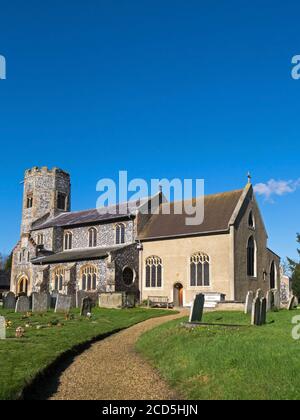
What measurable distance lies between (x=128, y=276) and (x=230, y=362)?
25.6 metres

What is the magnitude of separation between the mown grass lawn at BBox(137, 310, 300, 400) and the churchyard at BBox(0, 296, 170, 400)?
2.54 meters

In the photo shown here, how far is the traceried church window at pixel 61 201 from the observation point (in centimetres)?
4884

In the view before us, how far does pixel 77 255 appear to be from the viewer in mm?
37844

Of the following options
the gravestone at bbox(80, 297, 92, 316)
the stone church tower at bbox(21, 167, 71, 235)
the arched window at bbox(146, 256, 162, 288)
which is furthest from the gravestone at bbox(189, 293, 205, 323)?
the stone church tower at bbox(21, 167, 71, 235)

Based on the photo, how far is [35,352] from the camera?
10.8 m

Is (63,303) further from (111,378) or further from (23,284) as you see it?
(23,284)

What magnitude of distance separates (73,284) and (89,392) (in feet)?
91.8

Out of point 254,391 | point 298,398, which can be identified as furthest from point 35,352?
point 298,398

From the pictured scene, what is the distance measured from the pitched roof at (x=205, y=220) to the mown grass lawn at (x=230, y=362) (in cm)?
1822

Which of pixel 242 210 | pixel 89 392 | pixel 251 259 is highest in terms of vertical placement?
pixel 242 210

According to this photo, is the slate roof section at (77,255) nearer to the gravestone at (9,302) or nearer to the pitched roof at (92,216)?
the pitched roof at (92,216)

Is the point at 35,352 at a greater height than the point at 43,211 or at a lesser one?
lesser

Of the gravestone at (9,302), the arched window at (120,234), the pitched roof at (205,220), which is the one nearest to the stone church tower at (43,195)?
the arched window at (120,234)
